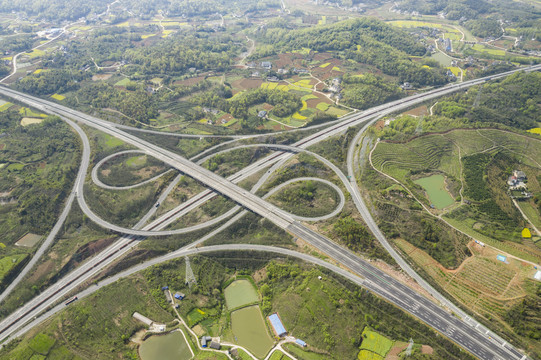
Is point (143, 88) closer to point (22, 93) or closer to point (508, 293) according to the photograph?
point (22, 93)

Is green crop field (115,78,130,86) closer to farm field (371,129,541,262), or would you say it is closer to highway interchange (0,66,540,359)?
highway interchange (0,66,540,359)

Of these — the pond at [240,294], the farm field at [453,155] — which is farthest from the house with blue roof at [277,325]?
the farm field at [453,155]

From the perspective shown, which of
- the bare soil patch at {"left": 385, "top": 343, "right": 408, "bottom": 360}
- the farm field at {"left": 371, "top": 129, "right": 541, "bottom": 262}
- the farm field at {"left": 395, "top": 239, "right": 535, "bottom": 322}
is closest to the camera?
the bare soil patch at {"left": 385, "top": 343, "right": 408, "bottom": 360}

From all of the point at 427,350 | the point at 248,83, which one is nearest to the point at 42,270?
the point at 427,350

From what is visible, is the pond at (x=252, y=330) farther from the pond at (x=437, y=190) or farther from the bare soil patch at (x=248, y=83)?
the bare soil patch at (x=248, y=83)

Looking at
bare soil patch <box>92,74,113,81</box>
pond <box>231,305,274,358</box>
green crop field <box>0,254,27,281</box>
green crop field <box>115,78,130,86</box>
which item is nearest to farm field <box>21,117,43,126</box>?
green crop field <box>115,78,130,86</box>

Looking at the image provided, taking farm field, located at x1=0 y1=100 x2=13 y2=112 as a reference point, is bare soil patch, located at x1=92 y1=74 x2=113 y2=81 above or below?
above

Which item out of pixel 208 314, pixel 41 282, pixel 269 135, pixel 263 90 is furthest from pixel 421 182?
pixel 41 282
